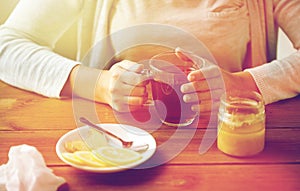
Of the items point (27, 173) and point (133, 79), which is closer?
point (27, 173)

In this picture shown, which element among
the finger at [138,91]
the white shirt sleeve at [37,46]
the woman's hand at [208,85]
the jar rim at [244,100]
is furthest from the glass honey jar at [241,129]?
the white shirt sleeve at [37,46]

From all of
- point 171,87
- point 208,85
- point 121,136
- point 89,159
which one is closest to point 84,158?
point 89,159

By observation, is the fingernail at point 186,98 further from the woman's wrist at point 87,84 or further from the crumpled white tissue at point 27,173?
the crumpled white tissue at point 27,173

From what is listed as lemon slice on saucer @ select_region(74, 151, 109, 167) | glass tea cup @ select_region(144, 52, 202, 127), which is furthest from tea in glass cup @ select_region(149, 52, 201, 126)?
lemon slice on saucer @ select_region(74, 151, 109, 167)

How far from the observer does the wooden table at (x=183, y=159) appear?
2.54ft

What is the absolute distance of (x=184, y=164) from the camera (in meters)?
0.83

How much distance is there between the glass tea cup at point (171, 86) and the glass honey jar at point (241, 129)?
0.11 metres

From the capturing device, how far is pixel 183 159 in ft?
2.79

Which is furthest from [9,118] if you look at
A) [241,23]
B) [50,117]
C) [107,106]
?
[241,23]

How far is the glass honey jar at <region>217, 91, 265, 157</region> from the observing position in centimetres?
85

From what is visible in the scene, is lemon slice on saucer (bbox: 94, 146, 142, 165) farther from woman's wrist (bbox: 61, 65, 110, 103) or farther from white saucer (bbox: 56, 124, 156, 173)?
woman's wrist (bbox: 61, 65, 110, 103)

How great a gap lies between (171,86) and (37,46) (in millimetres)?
444

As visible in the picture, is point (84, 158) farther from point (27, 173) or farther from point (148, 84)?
point (148, 84)

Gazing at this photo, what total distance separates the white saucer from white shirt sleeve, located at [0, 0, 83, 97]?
0.22 metres
